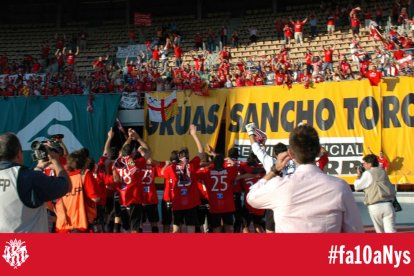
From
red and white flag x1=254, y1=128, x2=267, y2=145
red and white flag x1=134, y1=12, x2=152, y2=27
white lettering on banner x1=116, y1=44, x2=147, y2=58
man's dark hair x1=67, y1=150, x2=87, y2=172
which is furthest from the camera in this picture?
red and white flag x1=134, y1=12, x2=152, y2=27

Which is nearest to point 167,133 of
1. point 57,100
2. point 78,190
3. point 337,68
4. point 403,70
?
point 57,100

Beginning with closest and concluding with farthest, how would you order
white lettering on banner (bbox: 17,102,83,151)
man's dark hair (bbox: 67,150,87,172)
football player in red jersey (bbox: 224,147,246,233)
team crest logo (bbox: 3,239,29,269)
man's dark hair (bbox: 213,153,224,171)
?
team crest logo (bbox: 3,239,29,269), man's dark hair (bbox: 67,150,87,172), man's dark hair (bbox: 213,153,224,171), football player in red jersey (bbox: 224,147,246,233), white lettering on banner (bbox: 17,102,83,151)

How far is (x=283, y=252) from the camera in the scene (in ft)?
12.1

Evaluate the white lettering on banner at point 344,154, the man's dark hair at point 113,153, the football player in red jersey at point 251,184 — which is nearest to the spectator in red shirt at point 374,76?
the white lettering on banner at point 344,154

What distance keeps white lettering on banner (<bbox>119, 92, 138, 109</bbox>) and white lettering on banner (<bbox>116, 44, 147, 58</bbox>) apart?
5880 mm

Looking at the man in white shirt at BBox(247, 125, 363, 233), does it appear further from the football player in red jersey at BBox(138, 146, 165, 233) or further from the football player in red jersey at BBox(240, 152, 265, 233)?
the football player in red jersey at BBox(138, 146, 165, 233)

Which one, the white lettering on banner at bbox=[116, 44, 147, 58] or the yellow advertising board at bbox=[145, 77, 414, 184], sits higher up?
the white lettering on banner at bbox=[116, 44, 147, 58]

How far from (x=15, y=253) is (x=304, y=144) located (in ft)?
6.38

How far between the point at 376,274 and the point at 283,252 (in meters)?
0.53

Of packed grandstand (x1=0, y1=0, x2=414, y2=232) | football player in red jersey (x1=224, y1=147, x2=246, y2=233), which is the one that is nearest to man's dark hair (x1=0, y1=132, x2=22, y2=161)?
football player in red jersey (x1=224, y1=147, x2=246, y2=233)

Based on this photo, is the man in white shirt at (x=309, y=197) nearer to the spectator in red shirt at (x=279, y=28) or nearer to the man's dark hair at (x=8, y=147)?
the man's dark hair at (x=8, y=147)

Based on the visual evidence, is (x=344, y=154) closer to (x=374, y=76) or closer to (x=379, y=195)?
(x=374, y=76)

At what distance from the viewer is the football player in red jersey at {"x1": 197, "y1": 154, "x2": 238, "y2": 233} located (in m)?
10.6

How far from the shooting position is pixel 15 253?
4043mm
